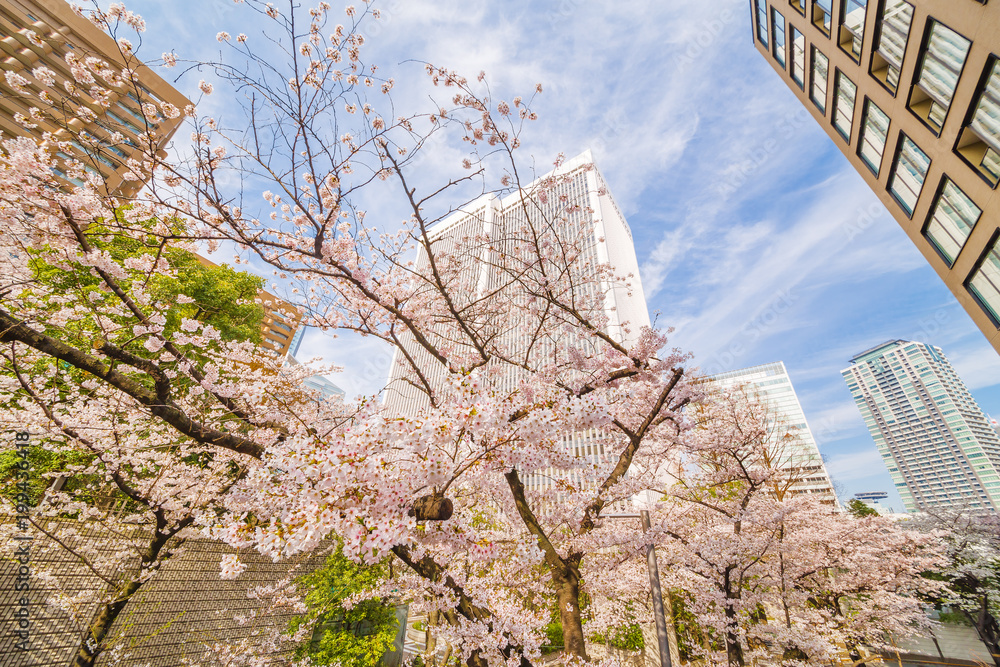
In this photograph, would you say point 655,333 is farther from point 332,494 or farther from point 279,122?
point 279,122

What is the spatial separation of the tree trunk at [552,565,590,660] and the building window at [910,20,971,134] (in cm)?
1298

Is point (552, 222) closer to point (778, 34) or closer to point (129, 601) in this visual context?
point (129, 601)

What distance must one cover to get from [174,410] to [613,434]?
6.20m

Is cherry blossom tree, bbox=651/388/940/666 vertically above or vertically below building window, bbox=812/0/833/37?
below

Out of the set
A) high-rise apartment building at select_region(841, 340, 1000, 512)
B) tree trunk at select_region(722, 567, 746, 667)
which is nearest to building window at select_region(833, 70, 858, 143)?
tree trunk at select_region(722, 567, 746, 667)

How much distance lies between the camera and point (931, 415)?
81.5 metres

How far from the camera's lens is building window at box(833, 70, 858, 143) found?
1237cm

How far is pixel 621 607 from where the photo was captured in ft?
40.2

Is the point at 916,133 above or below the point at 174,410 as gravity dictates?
above

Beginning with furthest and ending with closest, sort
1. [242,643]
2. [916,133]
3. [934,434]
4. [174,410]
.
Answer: [934,434] → [916,133] → [242,643] → [174,410]

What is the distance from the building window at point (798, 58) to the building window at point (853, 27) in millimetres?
2596

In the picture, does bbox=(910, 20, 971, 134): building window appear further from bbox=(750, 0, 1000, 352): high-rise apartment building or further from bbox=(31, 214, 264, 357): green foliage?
bbox=(31, 214, 264, 357): green foliage

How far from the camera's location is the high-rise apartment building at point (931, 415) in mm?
75062

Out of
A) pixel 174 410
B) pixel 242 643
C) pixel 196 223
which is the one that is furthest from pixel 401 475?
pixel 242 643
